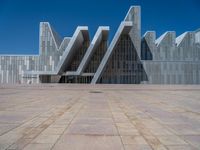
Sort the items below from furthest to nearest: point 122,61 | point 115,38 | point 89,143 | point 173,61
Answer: point 122,61, point 173,61, point 115,38, point 89,143

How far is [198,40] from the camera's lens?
2243 inches

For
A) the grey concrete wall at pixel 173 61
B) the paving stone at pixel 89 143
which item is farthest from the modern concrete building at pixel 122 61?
the paving stone at pixel 89 143

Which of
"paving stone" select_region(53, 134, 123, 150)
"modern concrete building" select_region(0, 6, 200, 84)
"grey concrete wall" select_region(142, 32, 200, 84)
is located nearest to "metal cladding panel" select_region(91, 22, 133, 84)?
"modern concrete building" select_region(0, 6, 200, 84)

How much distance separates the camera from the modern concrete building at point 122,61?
4747 centimetres

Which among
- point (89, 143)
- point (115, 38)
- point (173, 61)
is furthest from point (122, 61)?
point (89, 143)

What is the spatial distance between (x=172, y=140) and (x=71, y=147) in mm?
2005

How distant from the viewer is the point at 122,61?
51531 millimetres

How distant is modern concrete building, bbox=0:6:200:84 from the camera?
47.5 meters

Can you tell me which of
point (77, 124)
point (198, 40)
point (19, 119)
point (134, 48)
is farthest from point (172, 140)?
point (198, 40)

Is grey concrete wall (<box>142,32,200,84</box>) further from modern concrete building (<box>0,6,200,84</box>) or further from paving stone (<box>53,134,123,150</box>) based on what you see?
paving stone (<box>53,134,123,150</box>)

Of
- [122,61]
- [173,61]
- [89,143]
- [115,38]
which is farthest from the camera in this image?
[122,61]

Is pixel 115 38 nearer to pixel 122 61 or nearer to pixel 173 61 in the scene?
pixel 122 61

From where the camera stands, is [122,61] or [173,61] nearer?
[173,61]

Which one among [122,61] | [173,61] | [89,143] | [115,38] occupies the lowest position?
[89,143]
